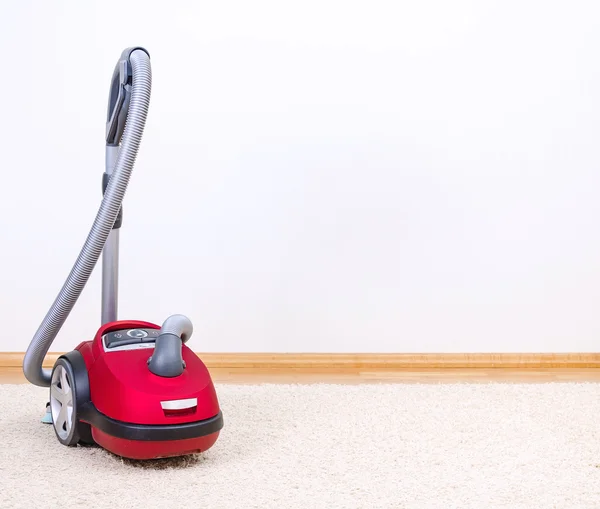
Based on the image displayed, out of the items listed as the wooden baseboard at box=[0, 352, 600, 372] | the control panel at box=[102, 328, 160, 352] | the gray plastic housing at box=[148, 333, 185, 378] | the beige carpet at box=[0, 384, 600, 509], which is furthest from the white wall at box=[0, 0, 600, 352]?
the gray plastic housing at box=[148, 333, 185, 378]

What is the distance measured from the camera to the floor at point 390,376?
2.17 meters

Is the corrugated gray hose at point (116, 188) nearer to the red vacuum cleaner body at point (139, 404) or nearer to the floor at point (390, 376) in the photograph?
the red vacuum cleaner body at point (139, 404)

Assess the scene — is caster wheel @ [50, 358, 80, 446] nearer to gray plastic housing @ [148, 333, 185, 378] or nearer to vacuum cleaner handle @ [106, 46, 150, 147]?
gray plastic housing @ [148, 333, 185, 378]

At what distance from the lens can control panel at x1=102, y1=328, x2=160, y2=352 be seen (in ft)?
4.67

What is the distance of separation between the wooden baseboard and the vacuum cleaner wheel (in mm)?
772

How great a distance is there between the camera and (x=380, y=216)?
2.33m

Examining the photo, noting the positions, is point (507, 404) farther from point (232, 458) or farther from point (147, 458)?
point (147, 458)

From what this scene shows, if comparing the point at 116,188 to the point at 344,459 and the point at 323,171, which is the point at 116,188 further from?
the point at 323,171

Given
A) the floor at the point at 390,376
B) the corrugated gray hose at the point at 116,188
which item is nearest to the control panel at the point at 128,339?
the corrugated gray hose at the point at 116,188

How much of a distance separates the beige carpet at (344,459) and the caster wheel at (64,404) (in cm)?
3

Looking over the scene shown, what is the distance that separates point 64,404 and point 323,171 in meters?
1.11

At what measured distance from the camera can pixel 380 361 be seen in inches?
92.6

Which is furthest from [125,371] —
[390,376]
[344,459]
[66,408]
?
[390,376]

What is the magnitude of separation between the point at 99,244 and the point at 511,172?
1418mm
